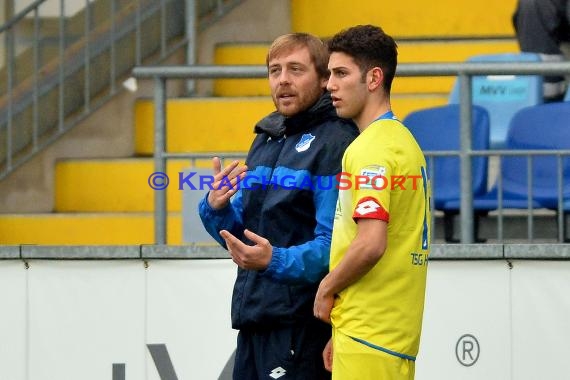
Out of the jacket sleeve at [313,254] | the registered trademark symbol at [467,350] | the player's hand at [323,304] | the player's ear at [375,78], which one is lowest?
the registered trademark symbol at [467,350]

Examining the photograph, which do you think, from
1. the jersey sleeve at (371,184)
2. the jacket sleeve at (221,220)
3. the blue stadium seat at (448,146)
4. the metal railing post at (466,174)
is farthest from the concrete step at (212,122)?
the jersey sleeve at (371,184)

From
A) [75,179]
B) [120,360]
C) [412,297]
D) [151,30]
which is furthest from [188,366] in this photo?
[151,30]

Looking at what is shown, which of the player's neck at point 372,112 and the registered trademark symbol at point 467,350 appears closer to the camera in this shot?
the player's neck at point 372,112

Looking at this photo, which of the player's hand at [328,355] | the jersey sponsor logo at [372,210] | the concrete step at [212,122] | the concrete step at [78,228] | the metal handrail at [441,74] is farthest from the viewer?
the concrete step at [212,122]

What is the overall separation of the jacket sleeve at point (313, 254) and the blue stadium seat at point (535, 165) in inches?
91.8

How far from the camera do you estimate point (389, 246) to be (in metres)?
4.86

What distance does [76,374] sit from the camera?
7.39 meters

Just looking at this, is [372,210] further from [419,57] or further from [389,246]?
[419,57]

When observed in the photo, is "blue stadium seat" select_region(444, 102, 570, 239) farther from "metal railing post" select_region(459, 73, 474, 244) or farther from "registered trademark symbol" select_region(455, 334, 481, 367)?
"registered trademark symbol" select_region(455, 334, 481, 367)

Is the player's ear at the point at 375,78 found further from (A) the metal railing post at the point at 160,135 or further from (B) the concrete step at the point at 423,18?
(B) the concrete step at the point at 423,18

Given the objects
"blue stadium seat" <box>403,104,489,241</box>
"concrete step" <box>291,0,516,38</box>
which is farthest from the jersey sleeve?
"concrete step" <box>291,0,516,38</box>

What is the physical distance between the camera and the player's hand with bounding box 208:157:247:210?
202 inches

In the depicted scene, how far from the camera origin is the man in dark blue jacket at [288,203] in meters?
5.13

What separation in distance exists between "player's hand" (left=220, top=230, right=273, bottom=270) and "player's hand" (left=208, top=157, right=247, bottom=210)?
0.78 ft
